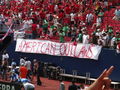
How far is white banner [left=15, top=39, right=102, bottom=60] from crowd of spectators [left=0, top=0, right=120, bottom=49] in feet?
1.27

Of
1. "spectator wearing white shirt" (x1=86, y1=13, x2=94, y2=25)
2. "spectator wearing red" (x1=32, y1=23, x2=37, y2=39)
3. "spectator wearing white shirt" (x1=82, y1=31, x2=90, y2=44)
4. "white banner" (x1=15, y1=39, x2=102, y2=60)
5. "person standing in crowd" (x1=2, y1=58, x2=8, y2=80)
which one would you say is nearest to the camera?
"white banner" (x1=15, y1=39, x2=102, y2=60)

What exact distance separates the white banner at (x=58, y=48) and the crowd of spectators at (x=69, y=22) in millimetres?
388

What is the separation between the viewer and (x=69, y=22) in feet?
78.6

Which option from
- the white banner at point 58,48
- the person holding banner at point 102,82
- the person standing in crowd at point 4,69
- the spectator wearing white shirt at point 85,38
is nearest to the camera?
the person holding banner at point 102,82

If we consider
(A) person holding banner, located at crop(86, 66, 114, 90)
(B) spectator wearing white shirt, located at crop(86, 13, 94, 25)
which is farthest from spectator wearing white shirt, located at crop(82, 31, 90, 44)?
(A) person holding banner, located at crop(86, 66, 114, 90)

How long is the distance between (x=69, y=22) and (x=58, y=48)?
2.86m

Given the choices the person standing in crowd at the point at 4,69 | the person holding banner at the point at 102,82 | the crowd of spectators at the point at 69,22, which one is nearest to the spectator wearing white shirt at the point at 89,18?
the crowd of spectators at the point at 69,22

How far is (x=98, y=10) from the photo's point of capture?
965 inches

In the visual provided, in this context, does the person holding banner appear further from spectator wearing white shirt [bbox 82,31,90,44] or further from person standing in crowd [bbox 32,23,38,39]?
person standing in crowd [bbox 32,23,38,39]

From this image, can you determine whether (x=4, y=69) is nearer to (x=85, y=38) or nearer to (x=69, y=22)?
(x=69, y=22)

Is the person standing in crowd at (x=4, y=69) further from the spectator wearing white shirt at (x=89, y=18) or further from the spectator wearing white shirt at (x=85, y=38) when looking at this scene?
the spectator wearing white shirt at (x=89, y=18)

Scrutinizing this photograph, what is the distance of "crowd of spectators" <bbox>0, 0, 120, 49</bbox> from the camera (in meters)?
20.3

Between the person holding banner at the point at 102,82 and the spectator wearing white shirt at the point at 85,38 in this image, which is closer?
the person holding banner at the point at 102,82

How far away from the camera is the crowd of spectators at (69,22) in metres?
20.3
